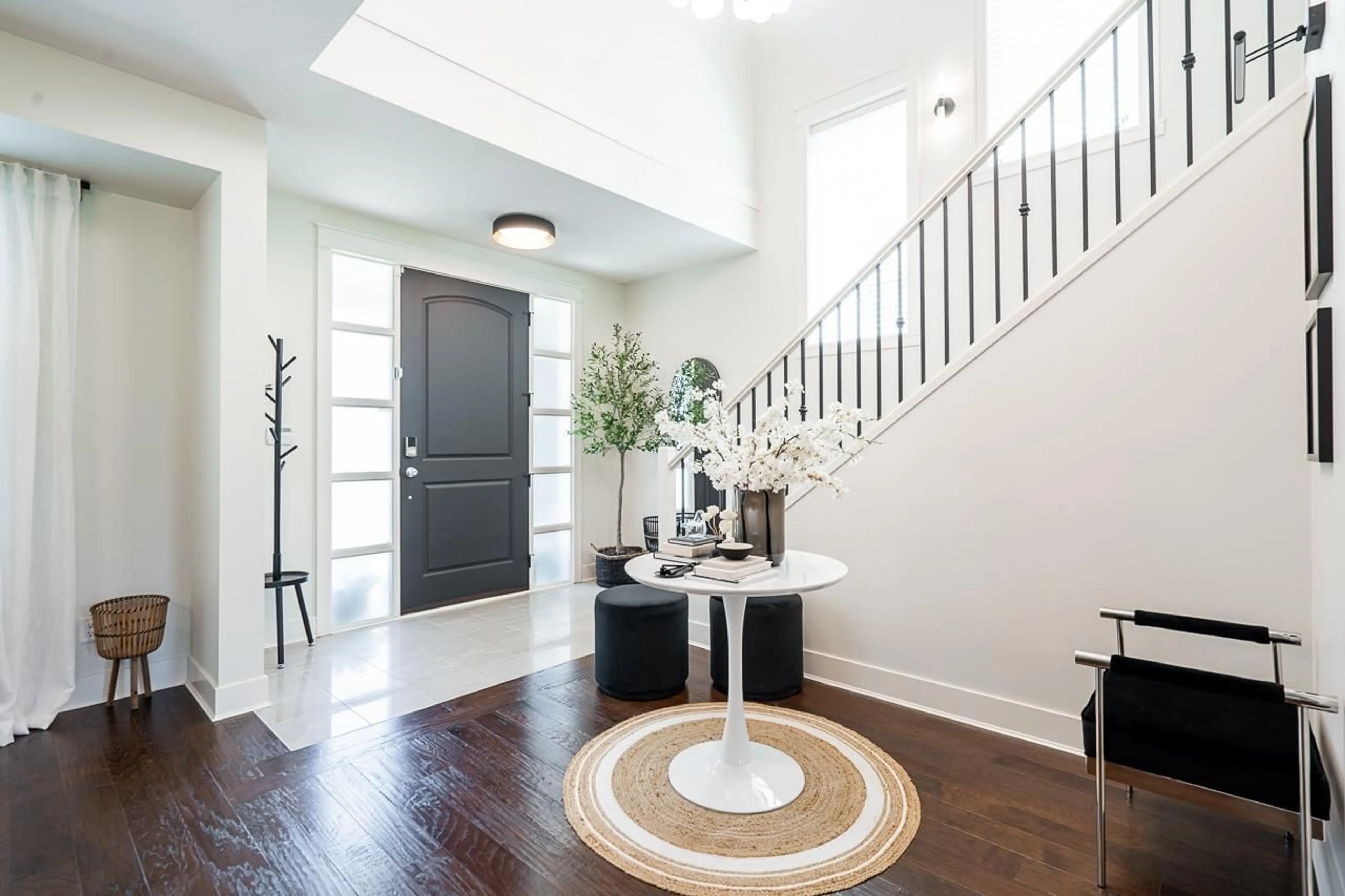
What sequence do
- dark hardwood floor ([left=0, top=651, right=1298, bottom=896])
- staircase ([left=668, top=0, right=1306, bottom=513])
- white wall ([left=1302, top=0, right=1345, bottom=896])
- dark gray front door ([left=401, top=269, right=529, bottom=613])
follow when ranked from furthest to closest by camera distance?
dark gray front door ([left=401, top=269, right=529, bottom=613]), staircase ([left=668, top=0, right=1306, bottom=513]), dark hardwood floor ([left=0, top=651, right=1298, bottom=896]), white wall ([left=1302, top=0, right=1345, bottom=896])

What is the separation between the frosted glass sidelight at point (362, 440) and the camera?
416cm

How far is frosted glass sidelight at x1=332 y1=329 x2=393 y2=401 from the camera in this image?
4.15m

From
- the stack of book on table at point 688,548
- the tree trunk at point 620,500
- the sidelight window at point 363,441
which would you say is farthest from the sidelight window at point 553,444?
the stack of book on table at point 688,548

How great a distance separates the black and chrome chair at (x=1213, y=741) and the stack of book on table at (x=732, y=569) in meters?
0.93

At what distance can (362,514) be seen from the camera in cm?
427

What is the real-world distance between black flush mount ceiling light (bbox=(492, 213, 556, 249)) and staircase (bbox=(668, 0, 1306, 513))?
5.86 feet

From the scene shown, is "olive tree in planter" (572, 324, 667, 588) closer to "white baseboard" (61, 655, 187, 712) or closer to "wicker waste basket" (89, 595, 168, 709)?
"white baseboard" (61, 655, 187, 712)

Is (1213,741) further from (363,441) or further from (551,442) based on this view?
(551,442)

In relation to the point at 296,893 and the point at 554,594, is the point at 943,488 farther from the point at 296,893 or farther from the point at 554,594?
the point at 554,594

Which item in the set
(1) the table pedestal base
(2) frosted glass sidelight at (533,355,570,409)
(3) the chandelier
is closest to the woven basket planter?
(1) the table pedestal base

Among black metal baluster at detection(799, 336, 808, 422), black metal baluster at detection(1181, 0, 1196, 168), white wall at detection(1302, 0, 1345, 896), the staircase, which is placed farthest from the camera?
black metal baluster at detection(799, 336, 808, 422)

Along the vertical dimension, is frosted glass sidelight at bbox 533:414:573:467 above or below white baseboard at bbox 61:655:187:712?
above

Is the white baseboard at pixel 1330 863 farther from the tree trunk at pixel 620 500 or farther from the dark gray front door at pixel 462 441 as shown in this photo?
the dark gray front door at pixel 462 441

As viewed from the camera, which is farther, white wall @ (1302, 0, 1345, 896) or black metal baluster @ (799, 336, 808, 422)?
black metal baluster @ (799, 336, 808, 422)
